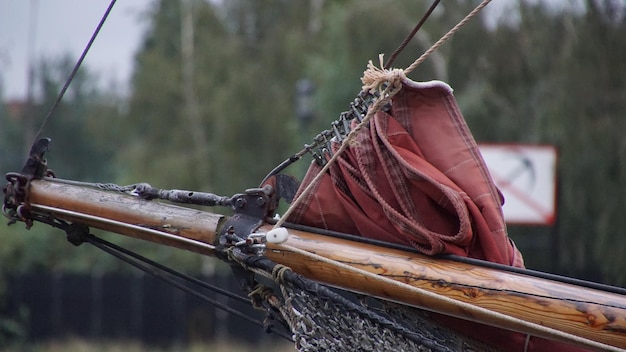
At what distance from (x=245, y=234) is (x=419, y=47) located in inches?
537

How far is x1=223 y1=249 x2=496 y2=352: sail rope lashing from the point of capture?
8.38ft

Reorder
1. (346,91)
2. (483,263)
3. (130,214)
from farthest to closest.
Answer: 1. (346,91)
2. (130,214)
3. (483,263)

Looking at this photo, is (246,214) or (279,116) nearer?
Answer: (246,214)

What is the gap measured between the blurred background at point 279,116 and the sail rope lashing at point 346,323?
22.3 feet

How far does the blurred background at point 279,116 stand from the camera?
464 inches

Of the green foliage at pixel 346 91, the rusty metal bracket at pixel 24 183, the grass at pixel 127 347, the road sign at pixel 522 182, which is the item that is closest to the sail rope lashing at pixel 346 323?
the rusty metal bracket at pixel 24 183

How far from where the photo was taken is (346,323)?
102 inches

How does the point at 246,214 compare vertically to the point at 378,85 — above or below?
below

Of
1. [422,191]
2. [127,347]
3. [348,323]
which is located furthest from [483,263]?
[127,347]

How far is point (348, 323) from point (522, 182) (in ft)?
23.4

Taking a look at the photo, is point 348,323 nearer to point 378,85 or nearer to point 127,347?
point 378,85

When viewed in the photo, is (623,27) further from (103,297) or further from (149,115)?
(149,115)

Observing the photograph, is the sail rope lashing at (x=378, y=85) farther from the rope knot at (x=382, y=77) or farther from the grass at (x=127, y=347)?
the grass at (x=127, y=347)

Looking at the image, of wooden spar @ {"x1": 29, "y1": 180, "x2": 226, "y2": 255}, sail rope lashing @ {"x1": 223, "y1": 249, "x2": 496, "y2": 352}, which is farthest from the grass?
sail rope lashing @ {"x1": 223, "y1": 249, "x2": 496, "y2": 352}
